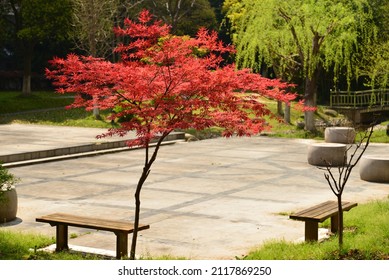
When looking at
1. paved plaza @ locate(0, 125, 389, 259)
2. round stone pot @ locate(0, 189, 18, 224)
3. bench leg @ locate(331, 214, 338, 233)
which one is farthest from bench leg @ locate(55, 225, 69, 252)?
bench leg @ locate(331, 214, 338, 233)

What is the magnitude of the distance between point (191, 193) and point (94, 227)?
19.6 feet

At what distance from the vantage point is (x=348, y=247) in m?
9.58

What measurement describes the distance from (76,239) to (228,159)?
1128cm

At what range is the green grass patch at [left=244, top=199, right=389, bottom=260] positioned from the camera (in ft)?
30.7

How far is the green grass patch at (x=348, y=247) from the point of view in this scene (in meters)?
9.37

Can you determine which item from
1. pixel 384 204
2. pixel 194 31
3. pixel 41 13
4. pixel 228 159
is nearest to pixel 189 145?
pixel 228 159

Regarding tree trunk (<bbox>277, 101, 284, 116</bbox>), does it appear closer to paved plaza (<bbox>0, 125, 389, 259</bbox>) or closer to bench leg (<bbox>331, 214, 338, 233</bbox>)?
paved plaza (<bbox>0, 125, 389, 259</bbox>)

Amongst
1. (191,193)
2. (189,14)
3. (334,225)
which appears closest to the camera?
(334,225)

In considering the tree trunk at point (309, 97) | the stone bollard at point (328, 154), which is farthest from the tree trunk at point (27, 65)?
the stone bollard at point (328, 154)

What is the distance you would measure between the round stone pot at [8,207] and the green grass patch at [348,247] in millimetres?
4655

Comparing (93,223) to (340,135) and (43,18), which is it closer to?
(340,135)

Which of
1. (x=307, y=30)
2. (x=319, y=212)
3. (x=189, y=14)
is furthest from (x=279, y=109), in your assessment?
(x=319, y=212)

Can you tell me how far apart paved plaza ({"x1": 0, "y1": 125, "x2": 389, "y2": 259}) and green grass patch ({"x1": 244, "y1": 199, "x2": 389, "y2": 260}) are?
1.92ft
